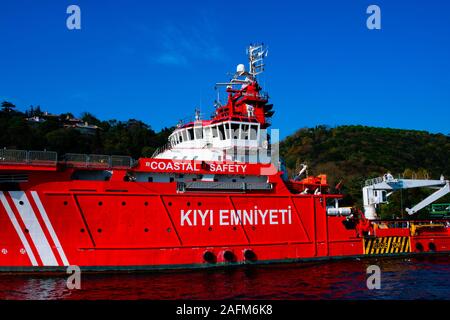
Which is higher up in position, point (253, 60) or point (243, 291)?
point (253, 60)

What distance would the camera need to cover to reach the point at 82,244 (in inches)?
584

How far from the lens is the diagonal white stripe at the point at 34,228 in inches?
569

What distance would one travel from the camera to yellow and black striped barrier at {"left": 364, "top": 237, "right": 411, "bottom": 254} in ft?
65.2

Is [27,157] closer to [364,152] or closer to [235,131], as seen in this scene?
[235,131]

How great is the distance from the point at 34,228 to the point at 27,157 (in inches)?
100

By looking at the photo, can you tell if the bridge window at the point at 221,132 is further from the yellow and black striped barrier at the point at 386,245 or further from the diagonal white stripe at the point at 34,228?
the diagonal white stripe at the point at 34,228

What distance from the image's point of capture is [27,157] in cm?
1469

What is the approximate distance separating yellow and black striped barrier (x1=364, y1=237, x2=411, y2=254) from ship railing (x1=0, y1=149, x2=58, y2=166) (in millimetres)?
14588

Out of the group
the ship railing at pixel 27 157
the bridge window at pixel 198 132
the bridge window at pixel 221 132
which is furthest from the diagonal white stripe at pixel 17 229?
the bridge window at pixel 221 132

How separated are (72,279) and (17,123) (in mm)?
42040

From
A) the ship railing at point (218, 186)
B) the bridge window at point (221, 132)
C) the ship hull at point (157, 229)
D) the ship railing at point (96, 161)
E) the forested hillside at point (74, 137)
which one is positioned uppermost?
the forested hillside at point (74, 137)

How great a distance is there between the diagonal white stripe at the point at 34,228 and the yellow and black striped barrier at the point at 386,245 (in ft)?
46.1
